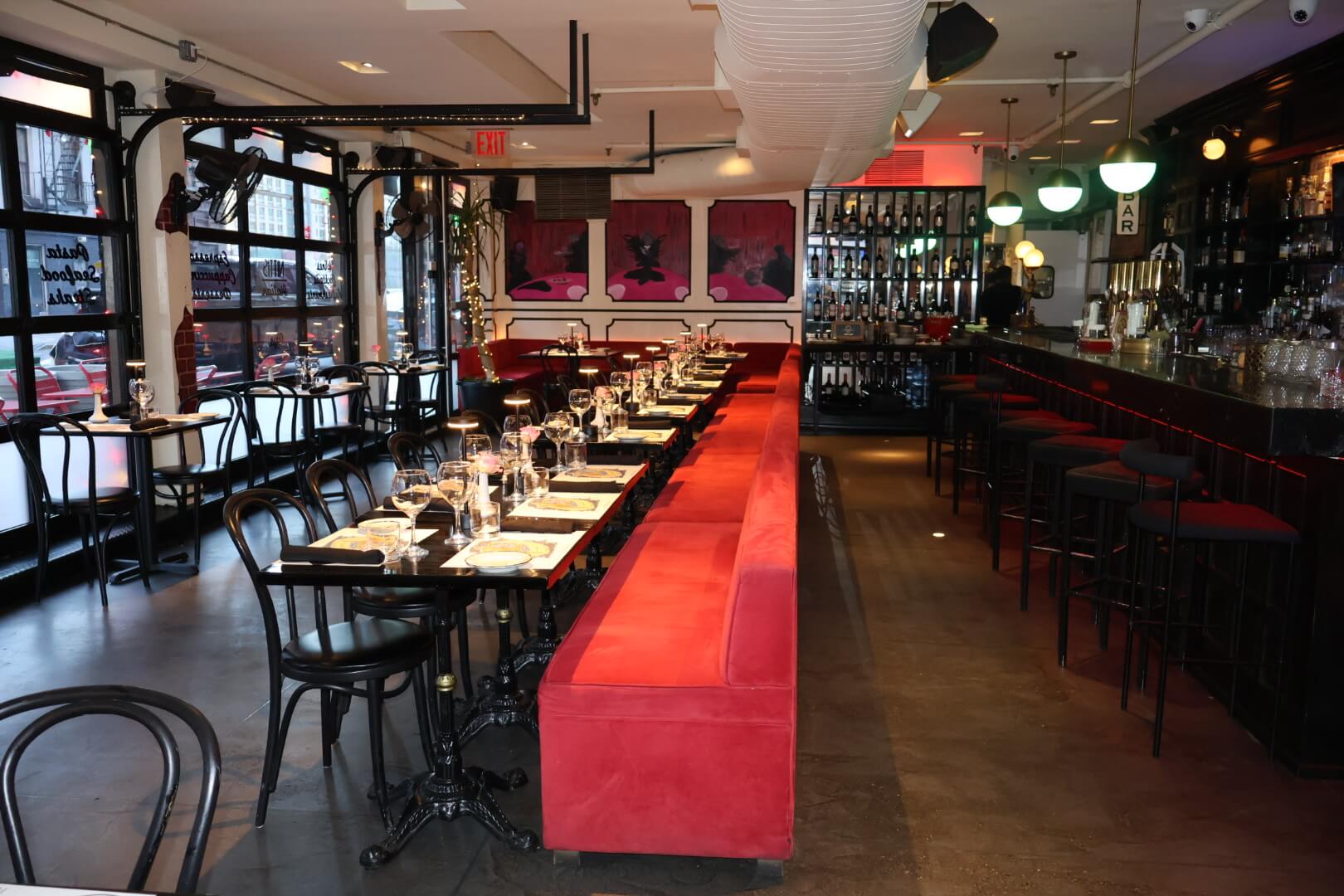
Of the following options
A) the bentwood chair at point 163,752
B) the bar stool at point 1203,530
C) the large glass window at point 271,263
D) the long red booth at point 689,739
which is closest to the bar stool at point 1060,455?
the bar stool at point 1203,530

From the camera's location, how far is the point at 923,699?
405 centimetres

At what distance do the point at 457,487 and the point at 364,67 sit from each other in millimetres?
5504

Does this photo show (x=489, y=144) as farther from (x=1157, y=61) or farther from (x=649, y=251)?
(x=1157, y=61)

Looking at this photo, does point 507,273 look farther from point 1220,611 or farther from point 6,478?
point 1220,611

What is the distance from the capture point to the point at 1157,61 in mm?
7559

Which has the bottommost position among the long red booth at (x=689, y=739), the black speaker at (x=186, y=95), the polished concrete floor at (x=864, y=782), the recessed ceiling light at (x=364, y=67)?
the polished concrete floor at (x=864, y=782)

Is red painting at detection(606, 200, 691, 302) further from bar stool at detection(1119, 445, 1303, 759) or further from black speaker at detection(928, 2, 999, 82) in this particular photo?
bar stool at detection(1119, 445, 1303, 759)

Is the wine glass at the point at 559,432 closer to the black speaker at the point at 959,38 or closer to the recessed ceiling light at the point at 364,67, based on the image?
the black speaker at the point at 959,38

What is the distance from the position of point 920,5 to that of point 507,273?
10070 mm

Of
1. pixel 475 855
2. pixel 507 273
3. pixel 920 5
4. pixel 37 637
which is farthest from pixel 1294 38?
pixel 507 273

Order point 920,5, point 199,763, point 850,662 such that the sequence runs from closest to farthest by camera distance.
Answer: point 199,763, point 920,5, point 850,662

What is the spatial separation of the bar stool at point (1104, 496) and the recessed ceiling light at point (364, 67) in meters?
5.73

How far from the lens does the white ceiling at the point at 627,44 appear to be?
605 cm

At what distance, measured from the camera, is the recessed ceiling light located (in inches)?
292
